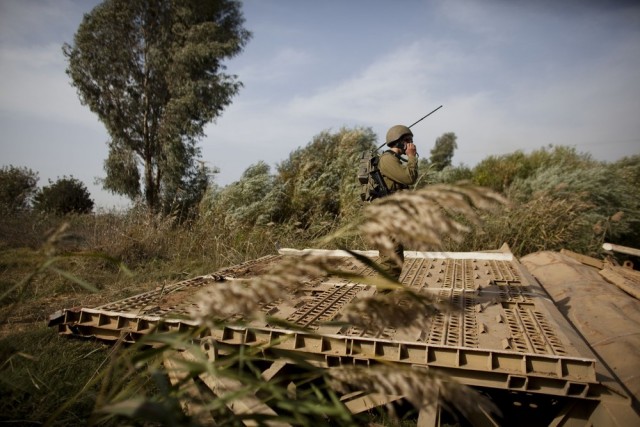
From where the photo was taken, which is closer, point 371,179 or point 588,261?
point 371,179

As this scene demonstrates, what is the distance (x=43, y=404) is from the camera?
1992 millimetres

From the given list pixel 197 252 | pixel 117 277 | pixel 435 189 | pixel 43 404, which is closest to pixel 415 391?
pixel 435 189

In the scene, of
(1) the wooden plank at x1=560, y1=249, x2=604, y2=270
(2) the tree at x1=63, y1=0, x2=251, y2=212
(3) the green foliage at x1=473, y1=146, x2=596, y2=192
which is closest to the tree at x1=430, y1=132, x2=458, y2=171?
(3) the green foliage at x1=473, y1=146, x2=596, y2=192

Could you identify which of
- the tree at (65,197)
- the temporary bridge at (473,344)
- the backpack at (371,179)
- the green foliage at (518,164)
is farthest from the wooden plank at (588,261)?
the tree at (65,197)

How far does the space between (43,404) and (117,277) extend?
456 cm

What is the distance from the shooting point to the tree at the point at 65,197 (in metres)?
15.1

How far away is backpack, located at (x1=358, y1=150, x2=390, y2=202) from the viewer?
4336 mm

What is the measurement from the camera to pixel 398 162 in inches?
168

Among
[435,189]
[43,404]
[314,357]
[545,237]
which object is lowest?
[545,237]

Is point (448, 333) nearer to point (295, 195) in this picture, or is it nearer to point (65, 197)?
point (295, 195)

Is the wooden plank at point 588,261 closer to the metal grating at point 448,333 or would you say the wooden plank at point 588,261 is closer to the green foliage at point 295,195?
the metal grating at point 448,333

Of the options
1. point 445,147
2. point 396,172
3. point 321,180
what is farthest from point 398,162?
point 445,147

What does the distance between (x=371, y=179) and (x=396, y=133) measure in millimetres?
628

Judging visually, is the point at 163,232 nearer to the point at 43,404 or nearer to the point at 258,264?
the point at 258,264
